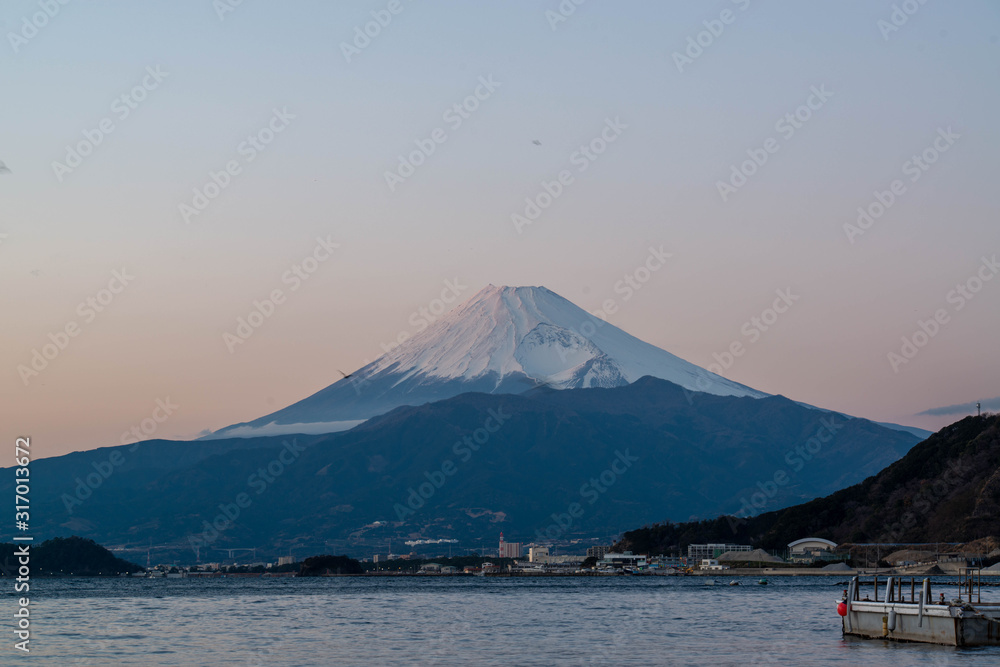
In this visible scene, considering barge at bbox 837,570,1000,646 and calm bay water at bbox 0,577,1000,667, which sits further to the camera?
calm bay water at bbox 0,577,1000,667

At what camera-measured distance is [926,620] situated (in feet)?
189

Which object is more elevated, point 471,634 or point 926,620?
point 926,620

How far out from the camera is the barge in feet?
182

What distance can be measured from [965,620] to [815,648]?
6797 mm

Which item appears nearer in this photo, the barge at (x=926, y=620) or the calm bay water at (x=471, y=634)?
the barge at (x=926, y=620)

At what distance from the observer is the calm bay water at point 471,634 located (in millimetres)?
56281

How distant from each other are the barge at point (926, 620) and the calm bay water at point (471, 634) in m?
0.92

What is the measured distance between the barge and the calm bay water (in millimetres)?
919

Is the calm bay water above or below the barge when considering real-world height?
below

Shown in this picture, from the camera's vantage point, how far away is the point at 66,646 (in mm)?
66000

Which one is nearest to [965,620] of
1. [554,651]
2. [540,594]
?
[554,651]

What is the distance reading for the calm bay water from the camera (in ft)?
185

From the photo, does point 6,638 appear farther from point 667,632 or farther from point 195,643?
point 667,632

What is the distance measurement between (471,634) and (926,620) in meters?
24.8
